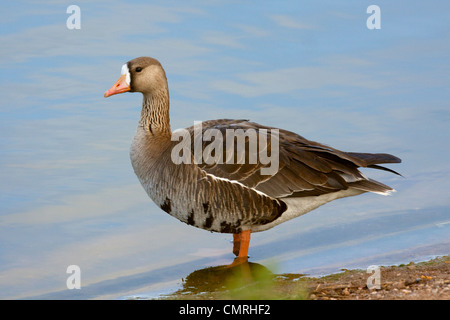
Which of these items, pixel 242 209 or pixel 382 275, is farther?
pixel 242 209

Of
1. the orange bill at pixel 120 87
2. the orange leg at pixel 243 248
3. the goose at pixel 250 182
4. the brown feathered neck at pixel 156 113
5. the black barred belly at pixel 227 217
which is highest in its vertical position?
the orange bill at pixel 120 87

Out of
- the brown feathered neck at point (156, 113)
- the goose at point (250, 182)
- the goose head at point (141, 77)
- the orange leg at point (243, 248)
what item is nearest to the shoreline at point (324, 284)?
the orange leg at point (243, 248)

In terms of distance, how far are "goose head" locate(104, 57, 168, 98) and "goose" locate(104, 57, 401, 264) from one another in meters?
1.03

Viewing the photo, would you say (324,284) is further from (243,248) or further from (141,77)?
(141,77)

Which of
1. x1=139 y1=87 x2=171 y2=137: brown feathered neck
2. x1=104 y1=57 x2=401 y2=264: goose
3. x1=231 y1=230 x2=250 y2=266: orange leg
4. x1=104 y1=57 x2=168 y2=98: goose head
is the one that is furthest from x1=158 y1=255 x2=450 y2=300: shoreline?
x1=104 y1=57 x2=168 y2=98: goose head

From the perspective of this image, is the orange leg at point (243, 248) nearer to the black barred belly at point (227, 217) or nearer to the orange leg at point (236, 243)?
the black barred belly at point (227, 217)

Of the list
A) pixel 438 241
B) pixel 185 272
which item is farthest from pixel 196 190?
pixel 438 241

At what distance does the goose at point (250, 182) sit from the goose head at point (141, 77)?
1032mm

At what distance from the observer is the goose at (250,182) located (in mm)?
8828

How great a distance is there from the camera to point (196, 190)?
883 centimetres

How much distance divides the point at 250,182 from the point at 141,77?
7.12 feet

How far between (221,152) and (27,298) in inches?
110

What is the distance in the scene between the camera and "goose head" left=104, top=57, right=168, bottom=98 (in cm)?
965

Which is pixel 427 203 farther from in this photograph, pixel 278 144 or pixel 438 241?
pixel 278 144
